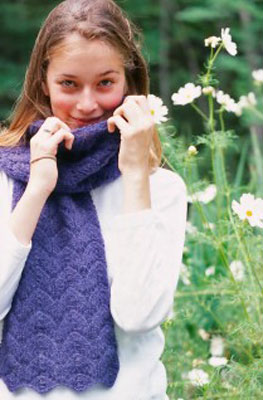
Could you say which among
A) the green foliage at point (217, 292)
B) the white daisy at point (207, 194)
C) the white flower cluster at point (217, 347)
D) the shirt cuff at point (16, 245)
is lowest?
the white flower cluster at point (217, 347)

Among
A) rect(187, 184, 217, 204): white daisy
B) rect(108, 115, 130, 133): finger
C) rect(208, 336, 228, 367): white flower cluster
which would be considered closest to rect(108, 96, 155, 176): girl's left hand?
rect(108, 115, 130, 133): finger

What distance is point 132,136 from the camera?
1.81 m

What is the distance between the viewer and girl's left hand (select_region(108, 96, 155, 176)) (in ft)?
5.95

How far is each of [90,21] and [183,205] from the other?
403 mm

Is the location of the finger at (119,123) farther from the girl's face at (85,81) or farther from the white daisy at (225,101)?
the white daisy at (225,101)

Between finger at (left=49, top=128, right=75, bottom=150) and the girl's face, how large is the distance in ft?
0.23

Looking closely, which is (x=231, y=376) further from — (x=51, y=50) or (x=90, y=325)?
(x=51, y=50)

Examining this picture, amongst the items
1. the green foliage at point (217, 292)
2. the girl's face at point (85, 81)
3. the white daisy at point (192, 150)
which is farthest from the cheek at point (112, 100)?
the white daisy at point (192, 150)

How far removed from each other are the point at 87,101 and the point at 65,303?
0.38 metres

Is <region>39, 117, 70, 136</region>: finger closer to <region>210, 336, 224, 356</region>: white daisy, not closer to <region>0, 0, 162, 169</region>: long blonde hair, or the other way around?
<region>0, 0, 162, 169</region>: long blonde hair

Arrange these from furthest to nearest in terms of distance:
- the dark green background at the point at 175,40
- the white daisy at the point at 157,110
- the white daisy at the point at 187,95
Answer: the dark green background at the point at 175,40 → the white daisy at the point at 187,95 → the white daisy at the point at 157,110

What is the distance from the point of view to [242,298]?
2.52m

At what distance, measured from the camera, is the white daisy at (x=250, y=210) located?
7.57 feet

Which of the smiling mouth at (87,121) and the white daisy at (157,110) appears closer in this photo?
the smiling mouth at (87,121)
